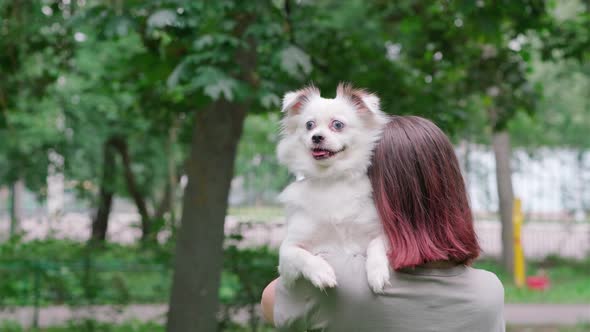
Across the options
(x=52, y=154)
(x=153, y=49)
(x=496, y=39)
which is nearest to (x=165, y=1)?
(x=153, y=49)

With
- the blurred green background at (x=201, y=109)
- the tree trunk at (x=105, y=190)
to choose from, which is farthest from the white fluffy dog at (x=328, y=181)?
the tree trunk at (x=105, y=190)

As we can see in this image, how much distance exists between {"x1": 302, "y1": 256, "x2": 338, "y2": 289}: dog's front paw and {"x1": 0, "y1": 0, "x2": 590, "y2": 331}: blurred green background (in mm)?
620

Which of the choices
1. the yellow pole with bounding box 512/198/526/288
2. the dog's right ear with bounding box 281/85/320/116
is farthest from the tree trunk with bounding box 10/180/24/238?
the dog's right ear with bounding box 281/85/320/116

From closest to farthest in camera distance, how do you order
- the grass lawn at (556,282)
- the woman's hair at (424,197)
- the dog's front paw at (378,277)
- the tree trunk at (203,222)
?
1. the dog's front paw at (378,277)
2. the woman's hair at (424,197)
3. the tree trunk at (203,222)
4. the grass lawn at (556,282)

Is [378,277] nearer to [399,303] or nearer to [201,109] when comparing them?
[399,303]

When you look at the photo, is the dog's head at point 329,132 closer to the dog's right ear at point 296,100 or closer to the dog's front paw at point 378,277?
the dog's right ear at point 296,100

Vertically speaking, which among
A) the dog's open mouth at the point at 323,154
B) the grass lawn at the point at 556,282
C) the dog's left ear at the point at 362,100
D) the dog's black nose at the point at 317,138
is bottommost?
the grass lawn at the point at 556,282

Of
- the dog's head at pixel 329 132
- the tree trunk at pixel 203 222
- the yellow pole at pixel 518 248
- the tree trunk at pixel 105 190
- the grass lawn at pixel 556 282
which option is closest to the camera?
the dog's head at pixel 329 132

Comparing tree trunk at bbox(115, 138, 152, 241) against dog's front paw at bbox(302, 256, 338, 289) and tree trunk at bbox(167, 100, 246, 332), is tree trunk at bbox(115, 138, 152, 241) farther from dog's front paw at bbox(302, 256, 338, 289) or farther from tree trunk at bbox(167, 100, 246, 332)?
dog's front paw at bbox(302, 256, 338, 289)

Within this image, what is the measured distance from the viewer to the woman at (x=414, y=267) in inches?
70.8

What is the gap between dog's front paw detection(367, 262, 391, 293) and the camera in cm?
179

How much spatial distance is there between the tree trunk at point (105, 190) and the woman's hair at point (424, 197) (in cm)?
1228

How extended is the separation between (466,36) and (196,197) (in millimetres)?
3386

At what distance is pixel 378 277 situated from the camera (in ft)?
5.87
